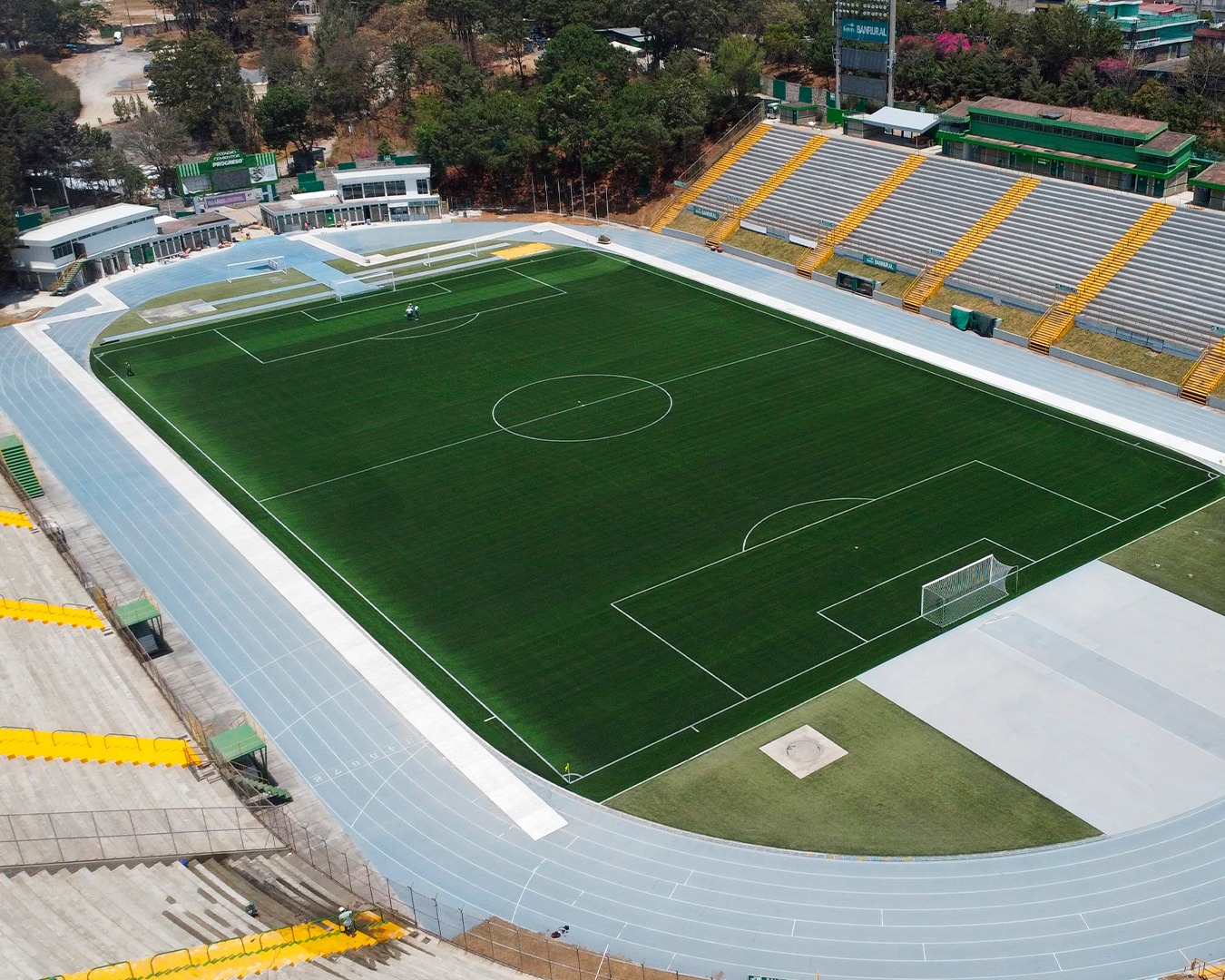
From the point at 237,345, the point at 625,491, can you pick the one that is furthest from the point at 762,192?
the point at 625,491

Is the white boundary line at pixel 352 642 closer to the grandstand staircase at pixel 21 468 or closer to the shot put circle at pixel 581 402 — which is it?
the grandstand staircase at pixel 21 468

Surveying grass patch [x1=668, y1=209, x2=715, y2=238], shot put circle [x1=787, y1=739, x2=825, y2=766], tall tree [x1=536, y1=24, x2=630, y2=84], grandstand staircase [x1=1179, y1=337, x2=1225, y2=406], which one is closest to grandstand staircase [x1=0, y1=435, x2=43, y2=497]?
shot put circle [x1=787, y1=739, x2=825, y2=766]

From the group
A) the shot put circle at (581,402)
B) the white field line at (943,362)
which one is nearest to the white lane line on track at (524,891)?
the shot put circle at (581,402)

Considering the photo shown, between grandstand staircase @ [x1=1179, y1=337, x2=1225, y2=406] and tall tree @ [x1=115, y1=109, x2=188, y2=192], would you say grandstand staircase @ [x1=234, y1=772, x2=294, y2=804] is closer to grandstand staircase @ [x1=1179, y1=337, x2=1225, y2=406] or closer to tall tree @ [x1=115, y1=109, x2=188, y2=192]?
grandstand staircase @ [x1=1179, y1=337, x2=1225, y2=406]

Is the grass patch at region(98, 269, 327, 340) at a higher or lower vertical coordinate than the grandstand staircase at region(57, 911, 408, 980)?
higher

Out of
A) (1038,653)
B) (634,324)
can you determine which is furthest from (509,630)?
(634,324)
